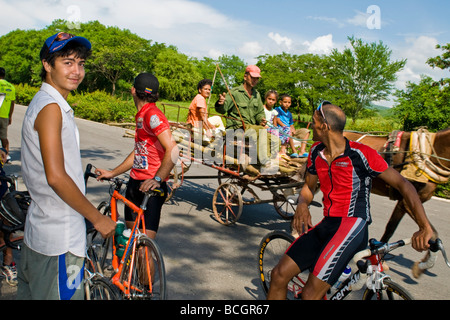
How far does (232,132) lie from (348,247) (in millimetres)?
3894

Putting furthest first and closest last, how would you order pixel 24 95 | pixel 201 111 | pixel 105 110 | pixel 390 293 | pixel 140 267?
pixel 24 95
pixel 105 110
pixel 201 111
pixel 140 267
pixel 390 293

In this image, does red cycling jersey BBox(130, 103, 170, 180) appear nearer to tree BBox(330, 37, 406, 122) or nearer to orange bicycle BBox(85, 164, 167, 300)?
orange bicycle BBox(85, 164, 167, 300)

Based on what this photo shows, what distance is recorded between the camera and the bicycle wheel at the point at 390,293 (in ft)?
8.32

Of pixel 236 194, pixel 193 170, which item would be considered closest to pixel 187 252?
pixel 236 194

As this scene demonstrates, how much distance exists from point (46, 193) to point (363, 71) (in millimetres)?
51144

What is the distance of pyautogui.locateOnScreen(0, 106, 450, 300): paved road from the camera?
13.6 ft

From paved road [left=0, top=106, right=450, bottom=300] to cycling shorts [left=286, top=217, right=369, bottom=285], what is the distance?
4.02 ft

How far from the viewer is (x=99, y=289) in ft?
9.82

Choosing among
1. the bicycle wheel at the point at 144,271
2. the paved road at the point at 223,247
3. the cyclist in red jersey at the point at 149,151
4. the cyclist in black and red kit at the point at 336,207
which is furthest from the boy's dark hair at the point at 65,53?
the paved road at the point at 223,247

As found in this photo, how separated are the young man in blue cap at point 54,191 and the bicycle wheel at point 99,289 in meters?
0.80

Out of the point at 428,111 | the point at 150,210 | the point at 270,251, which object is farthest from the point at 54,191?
the point at 428,111

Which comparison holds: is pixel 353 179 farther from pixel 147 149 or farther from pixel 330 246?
pixel 147 149

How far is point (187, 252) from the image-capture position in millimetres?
5020

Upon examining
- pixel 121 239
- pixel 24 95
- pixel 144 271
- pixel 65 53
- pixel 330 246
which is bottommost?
pixel 144 271
